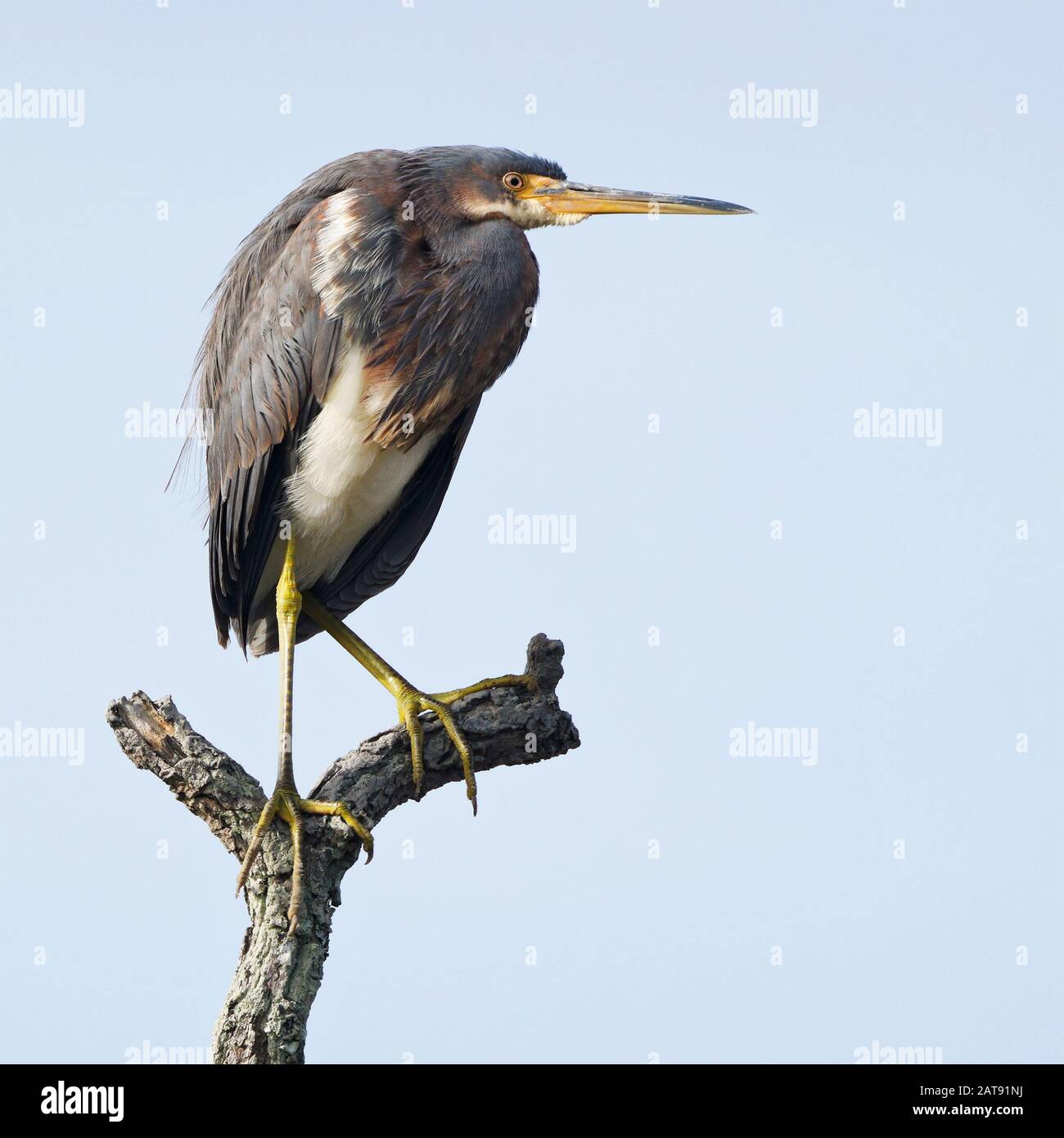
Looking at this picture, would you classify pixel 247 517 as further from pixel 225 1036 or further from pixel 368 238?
pixel 225 1036

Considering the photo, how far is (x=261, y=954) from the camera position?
4.68 metres

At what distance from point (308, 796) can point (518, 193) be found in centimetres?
244

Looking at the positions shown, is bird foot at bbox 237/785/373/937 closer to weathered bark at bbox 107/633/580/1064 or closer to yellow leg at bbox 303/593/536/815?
weathered bark at bbox 107/633/580/1064

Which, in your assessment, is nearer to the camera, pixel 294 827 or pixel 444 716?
pixel 294 827

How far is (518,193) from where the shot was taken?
5469 millimetres

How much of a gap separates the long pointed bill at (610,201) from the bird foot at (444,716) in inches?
73.7

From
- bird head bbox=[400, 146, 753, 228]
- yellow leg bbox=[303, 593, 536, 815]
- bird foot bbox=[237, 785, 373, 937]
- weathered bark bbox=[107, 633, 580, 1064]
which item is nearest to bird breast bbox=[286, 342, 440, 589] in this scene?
yellow leg bbox=[303, 593, 536, 815]

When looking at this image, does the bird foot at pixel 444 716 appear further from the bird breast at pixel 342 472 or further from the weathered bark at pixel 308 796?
the bird breast at pixel 342 472

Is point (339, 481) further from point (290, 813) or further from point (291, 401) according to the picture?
point (290, 813)

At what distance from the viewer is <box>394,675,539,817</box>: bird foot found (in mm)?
5102

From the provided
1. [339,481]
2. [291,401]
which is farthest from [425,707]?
[291,401]

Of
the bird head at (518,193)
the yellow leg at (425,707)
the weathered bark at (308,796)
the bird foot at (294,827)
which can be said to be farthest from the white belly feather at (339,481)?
the bird foot at (294,827)

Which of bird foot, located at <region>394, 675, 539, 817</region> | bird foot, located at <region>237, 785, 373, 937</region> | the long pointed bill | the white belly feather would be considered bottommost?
bird foot, located at <region>237, 785, 373, 937</region>
